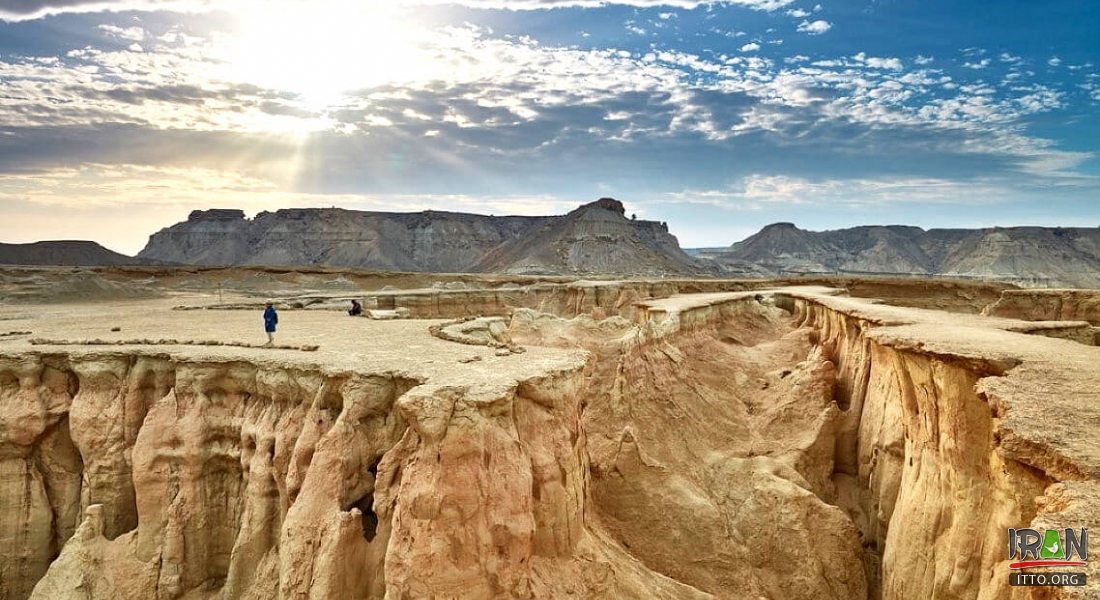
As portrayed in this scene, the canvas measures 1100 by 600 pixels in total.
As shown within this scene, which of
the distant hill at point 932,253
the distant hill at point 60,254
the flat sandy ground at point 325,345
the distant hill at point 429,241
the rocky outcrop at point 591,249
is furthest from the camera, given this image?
the distant hill at point 932,253

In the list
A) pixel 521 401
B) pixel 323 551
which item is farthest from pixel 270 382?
pixel 521 401

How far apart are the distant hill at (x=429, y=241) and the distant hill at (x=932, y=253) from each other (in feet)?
83.8

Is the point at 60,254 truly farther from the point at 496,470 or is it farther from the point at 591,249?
the point at 496,470

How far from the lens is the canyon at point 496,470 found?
802 centimetres

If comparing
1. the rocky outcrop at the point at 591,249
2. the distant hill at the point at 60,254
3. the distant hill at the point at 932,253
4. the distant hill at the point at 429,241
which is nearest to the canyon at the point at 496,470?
the rocky outcrop at the point at 591,249

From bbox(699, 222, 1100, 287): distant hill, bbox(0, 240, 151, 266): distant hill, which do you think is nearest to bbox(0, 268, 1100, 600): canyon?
bbox(699, 222, 1100, 287): distant hill

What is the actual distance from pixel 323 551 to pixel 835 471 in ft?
45.3

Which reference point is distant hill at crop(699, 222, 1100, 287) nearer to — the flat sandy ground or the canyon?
the canyon

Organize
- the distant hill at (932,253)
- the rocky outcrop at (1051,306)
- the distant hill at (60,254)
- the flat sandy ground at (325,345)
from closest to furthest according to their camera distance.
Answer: the flat sandy ground at (325,345)
the rocky outcrop at (1051,306)
the distant hill at (60,254)
the distant hill at (932,253)

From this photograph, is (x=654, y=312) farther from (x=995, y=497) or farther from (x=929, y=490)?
(x=995, y=497)

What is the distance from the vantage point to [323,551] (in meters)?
8.54

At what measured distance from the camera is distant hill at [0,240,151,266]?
335 ft

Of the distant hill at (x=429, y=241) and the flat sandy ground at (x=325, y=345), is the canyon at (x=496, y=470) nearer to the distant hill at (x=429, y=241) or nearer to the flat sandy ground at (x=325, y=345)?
the flat sandy ground at (x=325, y=345)

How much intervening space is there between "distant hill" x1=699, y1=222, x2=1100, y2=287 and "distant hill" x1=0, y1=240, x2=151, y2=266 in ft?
400
